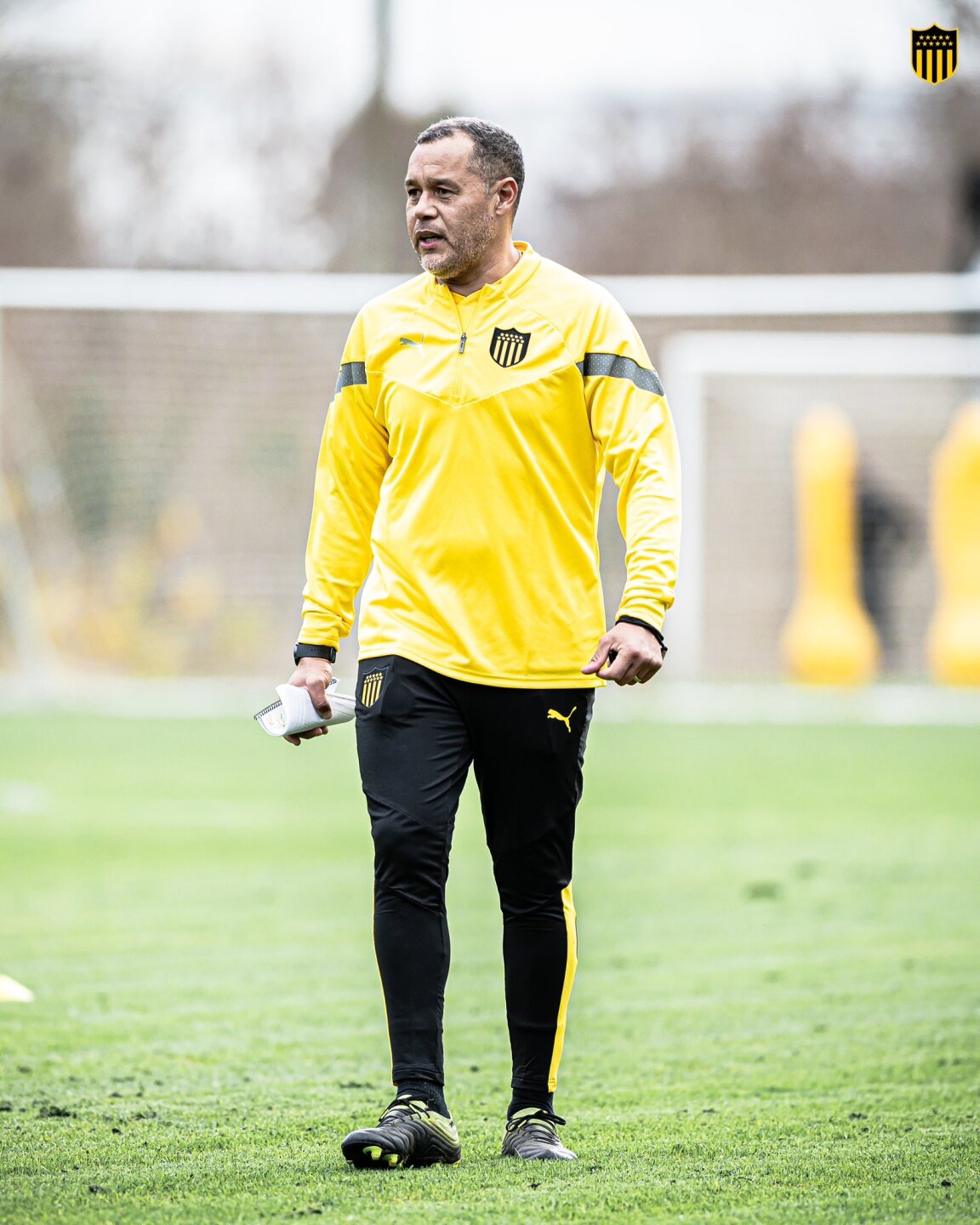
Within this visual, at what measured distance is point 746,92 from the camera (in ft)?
82.7

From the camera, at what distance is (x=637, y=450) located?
3.64 meters

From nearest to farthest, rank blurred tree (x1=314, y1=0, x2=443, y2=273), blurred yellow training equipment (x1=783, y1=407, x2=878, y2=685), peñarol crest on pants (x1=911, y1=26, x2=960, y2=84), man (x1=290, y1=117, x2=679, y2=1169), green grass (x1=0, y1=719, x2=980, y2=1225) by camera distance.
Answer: green grass (x1=0, y1=719, x2=980, y2=1225)
man (x1=290, y1=117, x2=679, y2=1169)
peñarol crest on pants (x1=911, y1=26, x2=960, y2=84)
blurred yellow training equipment (x1=783, y1=407, x2=878, y2=685)
blurred tree (x1=314, y1=0, x2=443, y2=273)

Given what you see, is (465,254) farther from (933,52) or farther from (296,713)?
(933,52)

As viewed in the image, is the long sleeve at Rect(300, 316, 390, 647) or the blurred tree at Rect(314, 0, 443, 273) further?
the blurred tree at Rect(314, 0, 443, 273)

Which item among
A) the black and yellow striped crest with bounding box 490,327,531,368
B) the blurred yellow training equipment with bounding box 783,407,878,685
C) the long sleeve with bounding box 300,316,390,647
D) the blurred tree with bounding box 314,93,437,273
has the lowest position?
the blurred yellow training equipment with bounding box 783,407,878,685

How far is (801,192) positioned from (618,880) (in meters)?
19.9

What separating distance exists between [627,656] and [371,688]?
21.5 inches

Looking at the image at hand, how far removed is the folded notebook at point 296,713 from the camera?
378 cm

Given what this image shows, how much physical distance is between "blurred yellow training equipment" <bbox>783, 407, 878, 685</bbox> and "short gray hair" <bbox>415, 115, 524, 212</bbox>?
45.9 feet

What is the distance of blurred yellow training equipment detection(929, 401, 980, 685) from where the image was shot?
1678cm

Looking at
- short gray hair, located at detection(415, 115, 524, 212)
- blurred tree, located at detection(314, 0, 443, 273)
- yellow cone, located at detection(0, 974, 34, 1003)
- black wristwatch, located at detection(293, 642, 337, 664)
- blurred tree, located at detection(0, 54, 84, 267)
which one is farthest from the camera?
blurred tree, located at detection(0, 54, 84, 267)

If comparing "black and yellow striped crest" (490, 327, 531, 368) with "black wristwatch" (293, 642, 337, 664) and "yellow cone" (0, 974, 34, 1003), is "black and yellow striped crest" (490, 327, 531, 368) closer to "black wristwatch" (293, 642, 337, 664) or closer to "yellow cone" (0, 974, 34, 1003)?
"black wristwatch" (293, 642, 337, 664)

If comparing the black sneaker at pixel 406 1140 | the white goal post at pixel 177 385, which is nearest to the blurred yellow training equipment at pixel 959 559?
the white goal post at pixel 177 385

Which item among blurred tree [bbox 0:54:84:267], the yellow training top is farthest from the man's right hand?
blurred tree [bbox 0:54:84:267]
